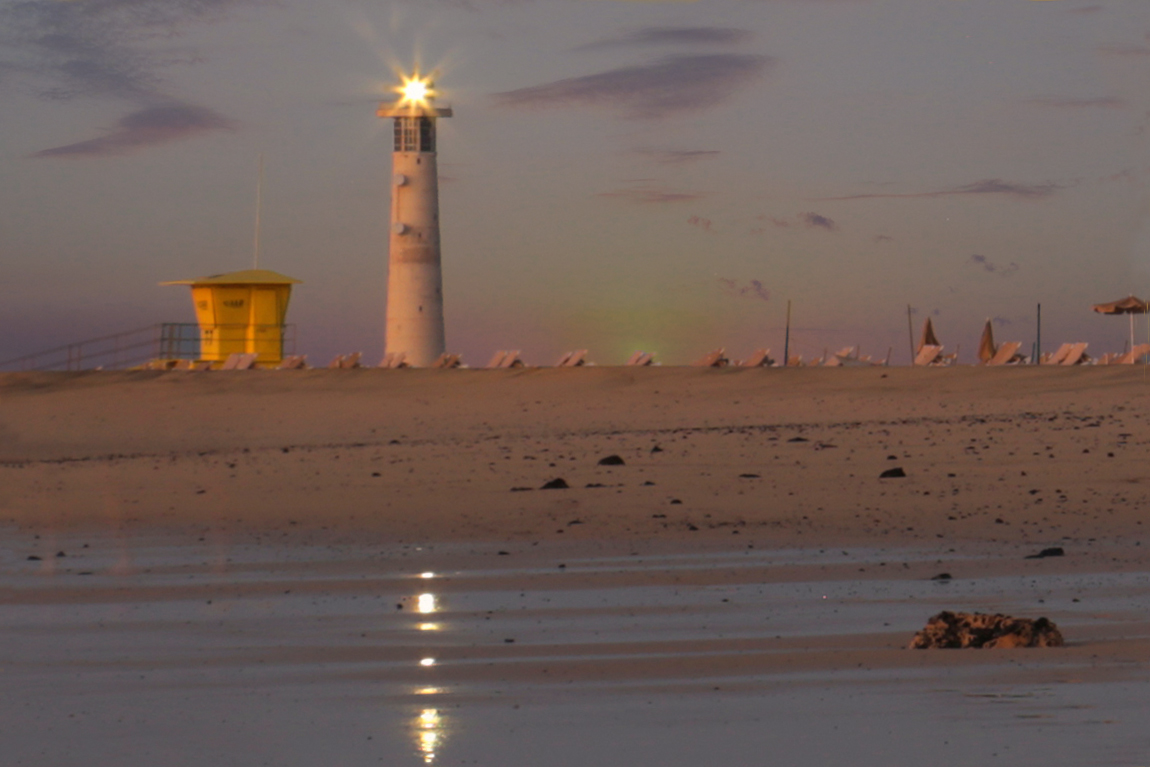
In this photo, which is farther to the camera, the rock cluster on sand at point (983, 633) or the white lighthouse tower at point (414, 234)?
the white lighthouse tower at point (414, 234)

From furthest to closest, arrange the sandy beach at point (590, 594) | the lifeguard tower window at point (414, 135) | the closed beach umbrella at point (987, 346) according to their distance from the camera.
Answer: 1. the lifeguard tower window at point (414, 135)
2. the closed beach umbrella at point (987, 346)
3. the sandy beach at point (590, 594)

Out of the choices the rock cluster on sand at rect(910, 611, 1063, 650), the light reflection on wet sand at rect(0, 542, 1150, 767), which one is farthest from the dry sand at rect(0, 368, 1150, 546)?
the rock cluster on sand at rect(910, 611, 1063, 650)

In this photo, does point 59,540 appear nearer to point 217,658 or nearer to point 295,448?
point 217,658

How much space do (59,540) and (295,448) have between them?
9050 mm

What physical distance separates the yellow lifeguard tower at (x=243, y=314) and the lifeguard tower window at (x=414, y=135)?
504 inches

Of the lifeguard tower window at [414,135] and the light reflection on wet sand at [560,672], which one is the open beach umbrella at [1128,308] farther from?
the light reflection on wet sand at [560,672]

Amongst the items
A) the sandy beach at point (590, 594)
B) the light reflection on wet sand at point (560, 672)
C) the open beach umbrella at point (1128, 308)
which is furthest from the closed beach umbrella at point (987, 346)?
the light reflection on wet sand at point (560, 672)

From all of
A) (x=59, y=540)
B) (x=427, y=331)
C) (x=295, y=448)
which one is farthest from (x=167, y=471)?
(x=427, y=331)

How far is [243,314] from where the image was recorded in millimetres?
47594

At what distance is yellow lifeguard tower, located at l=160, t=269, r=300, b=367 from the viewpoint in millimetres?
47375

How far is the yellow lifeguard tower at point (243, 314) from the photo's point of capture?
155ft

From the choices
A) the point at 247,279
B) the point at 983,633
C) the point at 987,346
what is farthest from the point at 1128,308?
the point at 983,633

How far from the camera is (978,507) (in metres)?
13.1

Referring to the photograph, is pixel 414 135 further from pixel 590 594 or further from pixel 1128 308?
pixel 590 594
